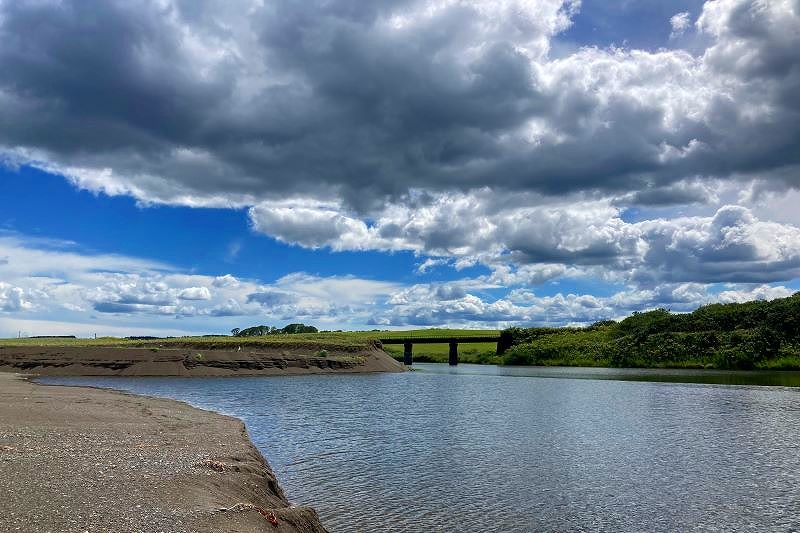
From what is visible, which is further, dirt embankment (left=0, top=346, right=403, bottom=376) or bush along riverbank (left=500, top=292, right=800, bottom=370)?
bush along riverbank (left=500, top=292, right=800, bottom=370)

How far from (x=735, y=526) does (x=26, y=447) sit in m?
20.2

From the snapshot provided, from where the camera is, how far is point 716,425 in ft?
112

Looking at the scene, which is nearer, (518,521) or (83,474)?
(83,474)

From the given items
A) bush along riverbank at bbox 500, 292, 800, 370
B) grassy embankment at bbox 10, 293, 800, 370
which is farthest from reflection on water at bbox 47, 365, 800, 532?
bush along riverbank at bbox 500, 292, 800, 370

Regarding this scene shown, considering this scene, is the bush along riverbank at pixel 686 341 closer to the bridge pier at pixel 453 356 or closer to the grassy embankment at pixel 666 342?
the grassy embankment at pixel 666 342

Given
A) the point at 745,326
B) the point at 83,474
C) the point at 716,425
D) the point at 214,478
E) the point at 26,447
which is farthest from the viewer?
the point at 745,326

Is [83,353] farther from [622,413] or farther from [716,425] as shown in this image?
[716,425]

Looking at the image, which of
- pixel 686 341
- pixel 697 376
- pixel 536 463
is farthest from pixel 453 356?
pixel 536 463

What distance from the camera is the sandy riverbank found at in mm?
10625

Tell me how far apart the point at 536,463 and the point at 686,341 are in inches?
4415

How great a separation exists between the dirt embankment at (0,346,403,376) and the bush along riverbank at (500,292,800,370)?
68170 mm

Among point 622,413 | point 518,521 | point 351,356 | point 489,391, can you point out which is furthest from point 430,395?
point 351,356

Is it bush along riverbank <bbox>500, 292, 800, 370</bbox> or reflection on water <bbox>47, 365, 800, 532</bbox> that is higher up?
bush along riverbank <bbox>500, 292, 800, 370</bbox>

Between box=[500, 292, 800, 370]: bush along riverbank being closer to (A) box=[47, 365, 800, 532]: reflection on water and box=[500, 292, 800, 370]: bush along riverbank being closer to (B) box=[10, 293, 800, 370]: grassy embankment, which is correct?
(B) box=[10, 293, 800, 370]: grassy embankment
